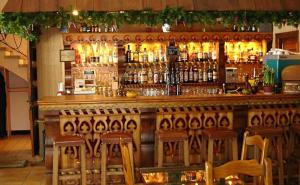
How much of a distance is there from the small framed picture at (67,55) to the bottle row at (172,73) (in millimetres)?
1060

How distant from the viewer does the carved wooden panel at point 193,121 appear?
5.46 meters

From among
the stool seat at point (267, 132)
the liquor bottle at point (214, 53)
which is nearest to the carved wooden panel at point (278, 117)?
the stool seat at point (267, 132)

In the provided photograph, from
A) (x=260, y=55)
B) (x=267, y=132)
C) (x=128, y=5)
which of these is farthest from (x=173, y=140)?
(x=260, y=55)

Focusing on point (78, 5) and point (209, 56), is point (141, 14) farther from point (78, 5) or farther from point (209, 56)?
point (209, 56)

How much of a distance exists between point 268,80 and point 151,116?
181cm

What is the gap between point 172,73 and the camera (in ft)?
26.6

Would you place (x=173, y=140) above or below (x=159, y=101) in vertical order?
below

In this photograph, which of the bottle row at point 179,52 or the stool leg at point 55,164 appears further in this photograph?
the bottle row at point 179,52

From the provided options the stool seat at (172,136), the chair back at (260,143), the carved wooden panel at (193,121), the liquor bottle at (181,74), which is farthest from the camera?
the liquor bottle at (181,74)

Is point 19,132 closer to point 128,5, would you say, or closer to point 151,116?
point 151,116

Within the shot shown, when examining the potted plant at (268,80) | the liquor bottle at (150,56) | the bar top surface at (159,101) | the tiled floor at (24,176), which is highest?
the liquor bottle at (150,56)

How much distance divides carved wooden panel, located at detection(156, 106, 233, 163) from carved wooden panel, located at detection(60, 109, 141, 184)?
1.25 ft

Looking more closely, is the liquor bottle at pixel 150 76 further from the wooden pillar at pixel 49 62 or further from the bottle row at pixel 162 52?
the wooden pillar at pixel 49 62

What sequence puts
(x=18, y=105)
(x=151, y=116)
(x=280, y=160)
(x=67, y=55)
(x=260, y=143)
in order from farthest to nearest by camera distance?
(x=18, y=105) < (x=67, y=55) < (x=151, y=116) < (x=280, y=160) < (x=260, y=143)
